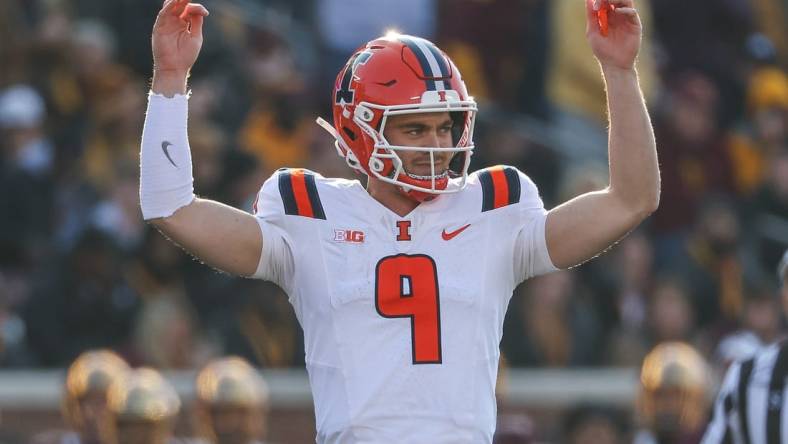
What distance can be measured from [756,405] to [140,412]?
3247mm

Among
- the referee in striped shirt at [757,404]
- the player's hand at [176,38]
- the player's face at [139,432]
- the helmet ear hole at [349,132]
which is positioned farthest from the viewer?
the player's face at [139,432]

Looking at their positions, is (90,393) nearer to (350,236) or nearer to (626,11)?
(350,236)

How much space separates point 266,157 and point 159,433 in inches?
108

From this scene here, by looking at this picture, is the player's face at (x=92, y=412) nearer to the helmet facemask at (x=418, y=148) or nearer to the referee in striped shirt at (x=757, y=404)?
the referee in striped shirt at (x=757, y=404)

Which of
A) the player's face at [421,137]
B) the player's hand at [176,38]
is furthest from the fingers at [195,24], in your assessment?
the player's face at [421,137]

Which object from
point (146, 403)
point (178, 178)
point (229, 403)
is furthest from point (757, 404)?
point (146, 403)

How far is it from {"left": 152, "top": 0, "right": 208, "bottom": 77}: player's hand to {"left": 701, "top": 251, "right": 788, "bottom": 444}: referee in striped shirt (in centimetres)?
280

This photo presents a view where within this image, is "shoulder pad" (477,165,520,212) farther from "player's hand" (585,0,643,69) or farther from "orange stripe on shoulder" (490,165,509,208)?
"player's hand" (585,0,643,69)

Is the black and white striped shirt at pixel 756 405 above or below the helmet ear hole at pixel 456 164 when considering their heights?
below

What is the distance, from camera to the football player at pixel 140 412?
28.0 ft

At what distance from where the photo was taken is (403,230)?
4559mm

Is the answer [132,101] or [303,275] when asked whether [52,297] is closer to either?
[132,101]

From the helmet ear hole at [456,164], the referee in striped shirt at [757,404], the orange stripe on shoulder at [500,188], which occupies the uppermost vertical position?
the helmet ear hole at [456,164]

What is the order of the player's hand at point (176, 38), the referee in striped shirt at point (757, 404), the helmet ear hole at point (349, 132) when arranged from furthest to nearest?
the referee in striped shirt at point (757, 404), the helmet ear hole at point (349, 132), the player's hand at point (176, 38)
